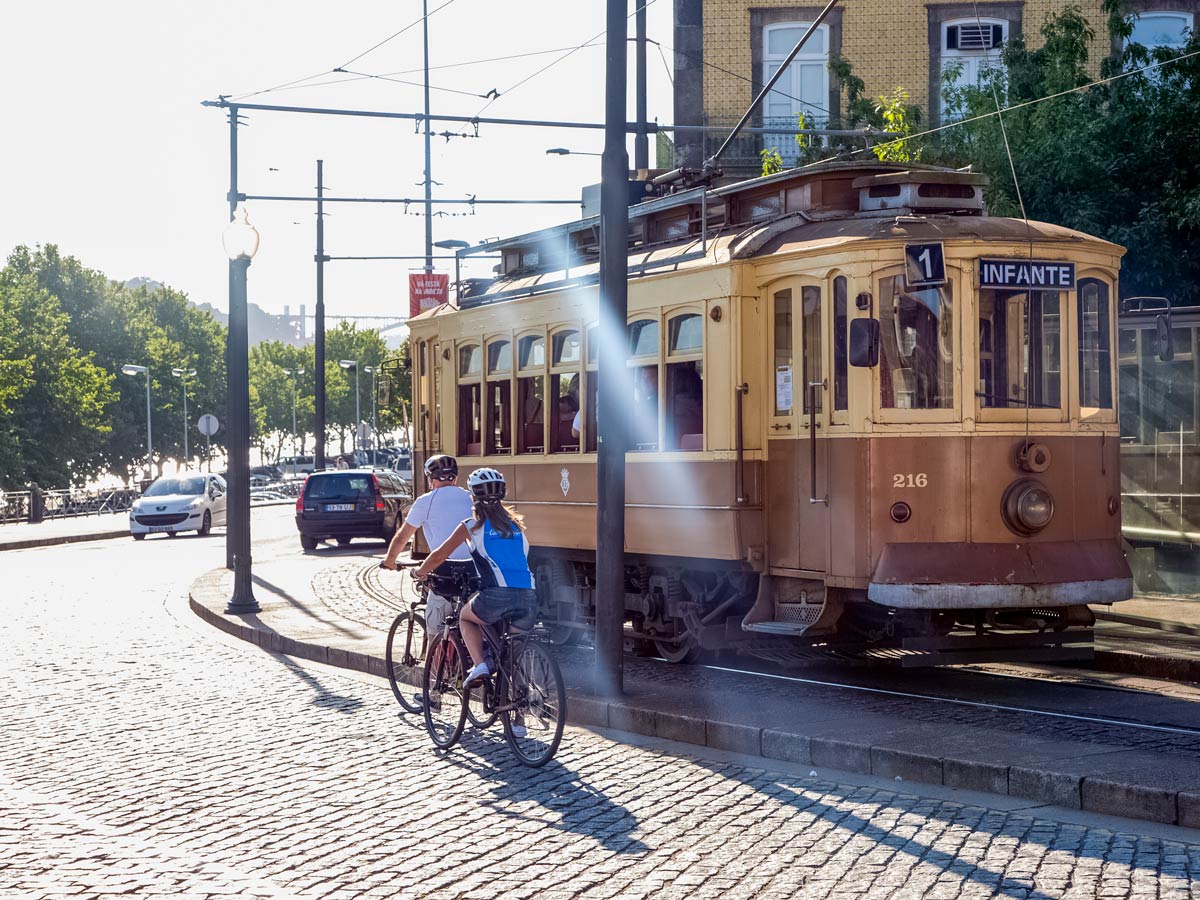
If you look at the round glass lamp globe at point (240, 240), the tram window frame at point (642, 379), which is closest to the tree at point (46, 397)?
the round glass lamp globe at point (240, 240)

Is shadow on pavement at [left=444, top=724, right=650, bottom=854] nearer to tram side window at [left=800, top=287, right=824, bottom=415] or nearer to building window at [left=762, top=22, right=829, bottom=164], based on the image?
tram side window at [left=800, top=287, right=824, bottom=415]

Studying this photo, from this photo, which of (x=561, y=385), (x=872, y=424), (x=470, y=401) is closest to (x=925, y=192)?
(x=872, y=424)

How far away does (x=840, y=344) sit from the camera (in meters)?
11.6

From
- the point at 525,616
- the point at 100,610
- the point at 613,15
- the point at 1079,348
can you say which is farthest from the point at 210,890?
the point at 100,610

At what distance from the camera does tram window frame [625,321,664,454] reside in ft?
43.3

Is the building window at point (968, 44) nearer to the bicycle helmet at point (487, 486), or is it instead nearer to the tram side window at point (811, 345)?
the tram side window at point (811, 345)

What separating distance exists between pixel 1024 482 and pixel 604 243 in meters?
3.24

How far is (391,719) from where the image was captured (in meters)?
10.8

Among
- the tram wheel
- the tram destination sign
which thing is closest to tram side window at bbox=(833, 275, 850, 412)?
the tram destination sign

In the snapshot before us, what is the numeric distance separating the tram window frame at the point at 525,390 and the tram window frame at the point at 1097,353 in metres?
5.01

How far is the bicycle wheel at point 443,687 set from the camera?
32.0ft

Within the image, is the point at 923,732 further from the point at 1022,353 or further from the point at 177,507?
the point at 177,507

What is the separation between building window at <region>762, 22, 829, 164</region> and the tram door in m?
19.2

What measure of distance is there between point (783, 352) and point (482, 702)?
3.91m
